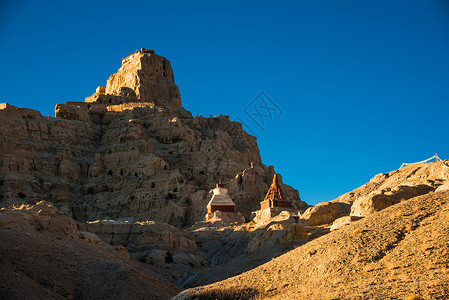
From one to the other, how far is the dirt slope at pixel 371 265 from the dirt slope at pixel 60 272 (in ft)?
16.3

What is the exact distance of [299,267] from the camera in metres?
27.2

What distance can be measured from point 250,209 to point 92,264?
135 ft

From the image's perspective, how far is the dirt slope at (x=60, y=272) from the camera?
2875 cm

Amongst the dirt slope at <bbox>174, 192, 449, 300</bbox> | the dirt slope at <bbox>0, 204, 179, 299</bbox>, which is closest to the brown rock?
the dirt slope at <bbox>0, 204, 179, 299</bbox>

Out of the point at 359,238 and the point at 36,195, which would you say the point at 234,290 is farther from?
the point at 36,195

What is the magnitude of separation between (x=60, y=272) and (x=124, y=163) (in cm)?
5123

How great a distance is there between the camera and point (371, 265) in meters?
23.9

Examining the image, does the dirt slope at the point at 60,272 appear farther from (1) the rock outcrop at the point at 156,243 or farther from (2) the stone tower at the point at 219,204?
(2) the stone tower at the point at 219,204

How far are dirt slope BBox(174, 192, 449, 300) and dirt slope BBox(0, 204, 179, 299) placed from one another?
4968 mm

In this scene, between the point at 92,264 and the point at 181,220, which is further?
the point at 181,220

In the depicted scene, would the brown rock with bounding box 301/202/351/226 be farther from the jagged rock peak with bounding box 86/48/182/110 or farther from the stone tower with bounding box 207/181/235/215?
the jagged rock peak with bounding box 86/48/182/110

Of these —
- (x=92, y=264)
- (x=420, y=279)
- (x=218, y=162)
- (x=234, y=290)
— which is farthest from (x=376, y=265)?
(x=218, y=162)

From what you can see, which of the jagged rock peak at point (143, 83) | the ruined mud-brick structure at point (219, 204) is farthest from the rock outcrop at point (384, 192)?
the jagged rock peak at point (143, 83)

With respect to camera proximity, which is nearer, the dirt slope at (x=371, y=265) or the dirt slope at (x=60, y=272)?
the dirt slope at (x=371, y=265)
